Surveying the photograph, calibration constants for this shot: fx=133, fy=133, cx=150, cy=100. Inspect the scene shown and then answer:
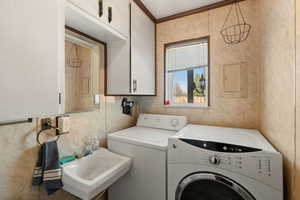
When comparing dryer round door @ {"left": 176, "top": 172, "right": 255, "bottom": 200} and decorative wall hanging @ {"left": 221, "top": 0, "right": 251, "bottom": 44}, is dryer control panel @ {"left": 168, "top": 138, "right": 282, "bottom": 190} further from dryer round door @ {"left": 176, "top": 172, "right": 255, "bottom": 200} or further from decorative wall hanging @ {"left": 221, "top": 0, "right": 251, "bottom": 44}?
decorative wall hanging @ {"left": 221, "top": 0, "right": 251, "bottom": 44}

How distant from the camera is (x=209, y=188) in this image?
3.20ft

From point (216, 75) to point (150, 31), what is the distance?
1071mm

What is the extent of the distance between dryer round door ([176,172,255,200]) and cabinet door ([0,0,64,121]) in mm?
1040

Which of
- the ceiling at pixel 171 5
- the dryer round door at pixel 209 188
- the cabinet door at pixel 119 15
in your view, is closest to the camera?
the dryer round door at pixel 209 188

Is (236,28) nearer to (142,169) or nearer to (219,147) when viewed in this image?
(219,147)

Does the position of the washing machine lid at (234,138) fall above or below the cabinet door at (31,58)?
below

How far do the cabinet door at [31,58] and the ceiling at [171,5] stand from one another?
1247 millimetres

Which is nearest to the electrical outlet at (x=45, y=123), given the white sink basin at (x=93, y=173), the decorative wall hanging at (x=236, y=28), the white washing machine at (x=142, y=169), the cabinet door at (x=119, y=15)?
the white sink basin at (x=93, y=173)

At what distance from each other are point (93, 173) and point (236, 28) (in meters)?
2.20

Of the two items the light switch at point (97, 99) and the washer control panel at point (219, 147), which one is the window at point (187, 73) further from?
the light switch at point (97, 99)

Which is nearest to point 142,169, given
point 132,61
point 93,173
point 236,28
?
point 93,173

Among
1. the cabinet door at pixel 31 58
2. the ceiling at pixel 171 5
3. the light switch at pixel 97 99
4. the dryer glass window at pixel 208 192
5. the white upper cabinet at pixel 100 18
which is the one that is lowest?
the dryer glass window at pixel 208 192

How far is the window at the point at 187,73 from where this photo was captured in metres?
1.76

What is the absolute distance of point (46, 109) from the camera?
695mm
